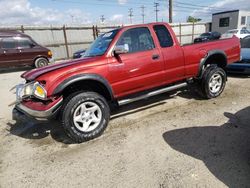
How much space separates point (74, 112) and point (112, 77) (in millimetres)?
926

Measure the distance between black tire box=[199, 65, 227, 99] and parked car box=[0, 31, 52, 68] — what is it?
9910mm

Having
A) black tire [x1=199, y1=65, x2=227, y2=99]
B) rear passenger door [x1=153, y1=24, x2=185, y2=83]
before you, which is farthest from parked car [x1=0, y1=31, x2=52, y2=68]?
black tire [x1=199, y1=65, x2=227, y2=99]

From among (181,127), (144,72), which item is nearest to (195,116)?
(181,127)

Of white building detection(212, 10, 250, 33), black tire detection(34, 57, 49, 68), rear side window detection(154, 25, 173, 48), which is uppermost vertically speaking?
white building detection(212, 10, 250, 33)

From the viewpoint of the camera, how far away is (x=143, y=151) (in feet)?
11.1

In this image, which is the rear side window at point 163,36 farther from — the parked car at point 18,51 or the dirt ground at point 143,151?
the parked car at point 18,51

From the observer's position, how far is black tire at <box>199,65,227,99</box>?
5.24m

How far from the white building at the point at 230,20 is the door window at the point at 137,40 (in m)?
32.0

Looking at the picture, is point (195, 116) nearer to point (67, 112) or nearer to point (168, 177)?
point (168, 177)

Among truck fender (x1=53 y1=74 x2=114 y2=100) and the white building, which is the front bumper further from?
the white building

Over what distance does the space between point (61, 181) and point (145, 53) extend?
272cm

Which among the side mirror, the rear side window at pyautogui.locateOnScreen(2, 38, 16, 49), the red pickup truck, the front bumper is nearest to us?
the front bumper

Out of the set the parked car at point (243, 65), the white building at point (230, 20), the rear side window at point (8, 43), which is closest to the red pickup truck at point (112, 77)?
the parked car at point (243, 65)

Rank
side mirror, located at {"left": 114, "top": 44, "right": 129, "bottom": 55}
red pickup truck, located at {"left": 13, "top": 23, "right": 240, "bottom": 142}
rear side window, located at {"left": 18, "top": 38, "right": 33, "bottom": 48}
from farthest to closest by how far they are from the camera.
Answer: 1. rear side window, located at {"left": 18, "top": 38, "right": 33, "bottom": 48}
2. side mirror, located at {"left": 114, "top": 44, "right": 129, "bottom": 55}
3. red pickup truck, located at {"left": 13, "top": 23, "right": 240, "bottom": 142}
